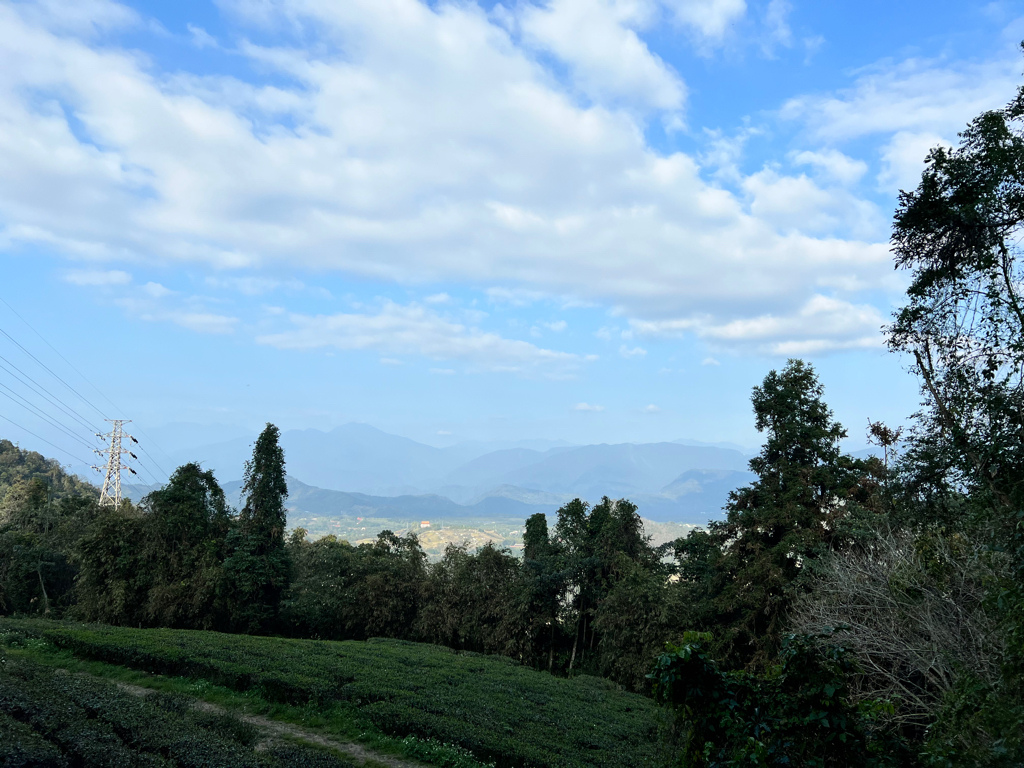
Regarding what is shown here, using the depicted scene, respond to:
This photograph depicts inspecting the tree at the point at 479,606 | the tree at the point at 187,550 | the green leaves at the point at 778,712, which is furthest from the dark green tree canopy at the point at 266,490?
the green leaves at the point at 778,712

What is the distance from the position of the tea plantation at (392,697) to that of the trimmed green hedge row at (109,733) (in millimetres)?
83

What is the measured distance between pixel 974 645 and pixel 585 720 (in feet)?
35.5

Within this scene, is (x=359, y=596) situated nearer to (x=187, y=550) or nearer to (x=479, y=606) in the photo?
(x=479, y=606)

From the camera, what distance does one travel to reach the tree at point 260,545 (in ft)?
107

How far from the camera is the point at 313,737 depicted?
43.4 feet

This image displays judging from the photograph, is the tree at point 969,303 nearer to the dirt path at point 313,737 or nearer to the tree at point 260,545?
the dirt path at point 313,737

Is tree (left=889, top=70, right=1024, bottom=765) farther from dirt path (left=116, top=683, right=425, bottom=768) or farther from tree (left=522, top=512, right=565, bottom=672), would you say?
tree (left=522, top=512, right=565, bottom=672)

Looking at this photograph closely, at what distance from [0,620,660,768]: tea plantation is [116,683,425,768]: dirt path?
0.52 meters

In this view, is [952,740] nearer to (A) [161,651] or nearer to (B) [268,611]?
(A) [161,651]

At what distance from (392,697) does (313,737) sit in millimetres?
3060

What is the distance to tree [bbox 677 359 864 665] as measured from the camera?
22906mm

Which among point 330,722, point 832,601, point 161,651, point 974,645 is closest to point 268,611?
point 161,651

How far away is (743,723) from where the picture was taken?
669 cm

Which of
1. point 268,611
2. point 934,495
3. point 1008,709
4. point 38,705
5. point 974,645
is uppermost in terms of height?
point 934,495
